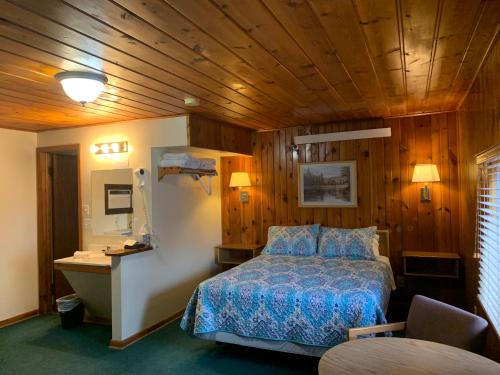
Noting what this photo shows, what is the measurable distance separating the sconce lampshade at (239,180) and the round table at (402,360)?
3.14m

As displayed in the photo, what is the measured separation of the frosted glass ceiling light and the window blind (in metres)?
2.42

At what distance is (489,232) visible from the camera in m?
2.39

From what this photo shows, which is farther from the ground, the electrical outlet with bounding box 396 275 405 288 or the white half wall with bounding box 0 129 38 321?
the white half wall with bounding box 0 129 38 321

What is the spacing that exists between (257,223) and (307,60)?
298 cm

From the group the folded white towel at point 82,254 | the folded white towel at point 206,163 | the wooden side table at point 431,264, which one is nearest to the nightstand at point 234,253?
the folded white towel at point 206,163

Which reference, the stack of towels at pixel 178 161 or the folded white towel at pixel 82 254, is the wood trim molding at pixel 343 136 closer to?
the stack of towels at pixel 178 161

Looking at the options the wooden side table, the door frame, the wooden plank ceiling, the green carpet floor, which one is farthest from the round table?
the door frame

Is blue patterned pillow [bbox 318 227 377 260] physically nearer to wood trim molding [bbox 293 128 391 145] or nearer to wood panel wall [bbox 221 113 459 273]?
wood panel wall [bbox 221 113 459 273]

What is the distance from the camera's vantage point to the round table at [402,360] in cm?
152

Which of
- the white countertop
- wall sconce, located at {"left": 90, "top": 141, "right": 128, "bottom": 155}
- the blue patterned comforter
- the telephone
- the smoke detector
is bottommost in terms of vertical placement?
the blue patterned comforter

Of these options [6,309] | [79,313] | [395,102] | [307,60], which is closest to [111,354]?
[79,313]

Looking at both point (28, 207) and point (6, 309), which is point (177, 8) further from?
point (6, 309)

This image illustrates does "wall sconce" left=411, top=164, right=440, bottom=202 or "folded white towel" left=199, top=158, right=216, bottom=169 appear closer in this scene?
"wall sconce" left=411, top=164, right=440, bottom=202

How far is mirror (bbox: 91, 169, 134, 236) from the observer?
3.90 metres
